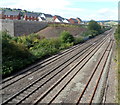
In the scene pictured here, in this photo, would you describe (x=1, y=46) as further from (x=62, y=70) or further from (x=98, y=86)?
(x=98, y=86)

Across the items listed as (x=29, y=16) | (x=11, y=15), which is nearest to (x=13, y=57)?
(x=11, y=15)

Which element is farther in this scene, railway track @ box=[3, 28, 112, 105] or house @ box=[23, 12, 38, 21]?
house @ box=[23, 12, 38, 21]

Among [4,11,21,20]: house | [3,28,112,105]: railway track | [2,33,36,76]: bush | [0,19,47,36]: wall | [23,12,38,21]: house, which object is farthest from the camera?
[23,12,38,21]: house

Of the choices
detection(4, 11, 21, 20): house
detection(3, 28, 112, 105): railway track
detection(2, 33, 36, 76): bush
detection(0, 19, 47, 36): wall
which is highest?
detection(4, 11, 21, 20): house

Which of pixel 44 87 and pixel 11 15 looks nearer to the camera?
pixel 44 87

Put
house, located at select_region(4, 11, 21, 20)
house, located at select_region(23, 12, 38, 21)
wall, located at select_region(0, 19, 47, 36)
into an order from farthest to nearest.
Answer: house, located at select_region(23, 12, 38, 21) → house, located at select_region(4, 11, 21, 20) → wall, located at select_region(0, 19, 47, 36)

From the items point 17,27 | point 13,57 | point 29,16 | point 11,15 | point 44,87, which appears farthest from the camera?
point 29,16

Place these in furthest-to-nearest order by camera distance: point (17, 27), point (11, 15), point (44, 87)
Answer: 1. point (11, 15)
2. point (17, 27)
3. point (44, 87)

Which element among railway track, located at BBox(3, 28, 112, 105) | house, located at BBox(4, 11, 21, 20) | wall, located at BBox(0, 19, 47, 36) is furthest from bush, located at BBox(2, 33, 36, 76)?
house, located at BBox(4, 11, 21, 20)

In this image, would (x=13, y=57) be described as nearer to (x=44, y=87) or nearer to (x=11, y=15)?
(x=44, y=87)

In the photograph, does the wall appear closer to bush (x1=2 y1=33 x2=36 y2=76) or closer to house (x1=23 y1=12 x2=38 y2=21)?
Answer: bush (x1=2 y1=33 x2=36 y2=76)

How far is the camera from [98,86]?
13.5 m

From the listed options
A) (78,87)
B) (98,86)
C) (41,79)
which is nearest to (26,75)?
(41,79)

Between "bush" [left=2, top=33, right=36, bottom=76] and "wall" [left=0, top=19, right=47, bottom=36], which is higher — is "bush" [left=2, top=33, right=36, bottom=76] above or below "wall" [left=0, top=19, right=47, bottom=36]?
below
